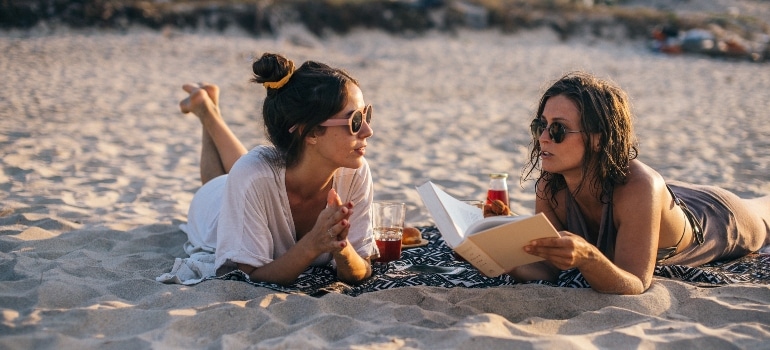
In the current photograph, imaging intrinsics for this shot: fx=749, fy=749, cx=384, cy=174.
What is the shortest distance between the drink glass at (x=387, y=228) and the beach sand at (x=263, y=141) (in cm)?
64

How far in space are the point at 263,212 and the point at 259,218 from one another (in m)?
0.04

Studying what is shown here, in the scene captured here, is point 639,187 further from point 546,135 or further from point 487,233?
point 487,233

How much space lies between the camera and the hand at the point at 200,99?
5.35 metres

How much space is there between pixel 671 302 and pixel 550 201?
2.63ft

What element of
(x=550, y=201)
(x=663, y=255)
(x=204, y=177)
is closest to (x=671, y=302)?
(x=663, y=255)

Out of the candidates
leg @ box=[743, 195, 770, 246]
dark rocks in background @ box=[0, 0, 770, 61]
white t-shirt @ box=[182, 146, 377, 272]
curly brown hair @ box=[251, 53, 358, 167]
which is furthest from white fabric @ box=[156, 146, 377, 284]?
dark rocks in background @ box=[0, 0, 770, 61]

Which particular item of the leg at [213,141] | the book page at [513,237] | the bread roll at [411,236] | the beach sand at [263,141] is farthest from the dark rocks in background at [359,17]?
the book page at [513,237]

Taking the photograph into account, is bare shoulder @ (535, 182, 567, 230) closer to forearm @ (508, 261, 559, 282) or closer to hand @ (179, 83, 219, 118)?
forearm @ (508, 261, 559, 282)

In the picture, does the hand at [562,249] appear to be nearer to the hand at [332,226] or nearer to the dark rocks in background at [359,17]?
the hand at [332,226]

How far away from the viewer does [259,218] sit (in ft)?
11.9

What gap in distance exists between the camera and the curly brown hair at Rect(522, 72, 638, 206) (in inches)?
135

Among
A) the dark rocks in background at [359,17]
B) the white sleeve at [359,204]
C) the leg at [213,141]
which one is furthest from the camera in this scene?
the dark rocks in background at [359,17]

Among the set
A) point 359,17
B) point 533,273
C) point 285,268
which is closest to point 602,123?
point 533,273

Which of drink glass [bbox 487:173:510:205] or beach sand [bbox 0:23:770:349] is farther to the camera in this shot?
drink glass [bbox 487:173:510:205]
